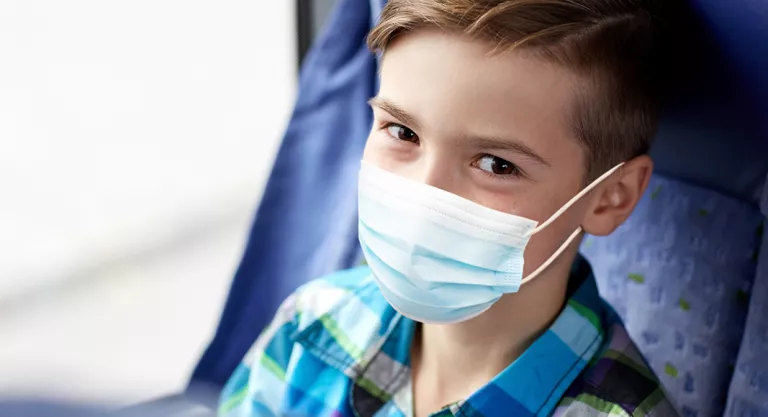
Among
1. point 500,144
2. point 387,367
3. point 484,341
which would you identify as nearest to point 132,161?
point 387,367

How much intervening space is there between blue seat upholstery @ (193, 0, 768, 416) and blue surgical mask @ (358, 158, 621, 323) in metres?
0.18

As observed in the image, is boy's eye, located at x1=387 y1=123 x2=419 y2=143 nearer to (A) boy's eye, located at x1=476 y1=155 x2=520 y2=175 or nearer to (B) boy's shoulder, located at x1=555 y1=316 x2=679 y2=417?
(A) boy's eye, located at x1=476 y1=155 x2=520 y2=175

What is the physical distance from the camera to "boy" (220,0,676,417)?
33.3 inches

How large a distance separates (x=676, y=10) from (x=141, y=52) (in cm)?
120

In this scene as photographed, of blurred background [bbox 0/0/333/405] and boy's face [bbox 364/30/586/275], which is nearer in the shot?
boy's face [bbox 364/30/586/275]

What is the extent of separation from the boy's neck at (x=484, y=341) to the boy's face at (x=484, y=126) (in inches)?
3.3

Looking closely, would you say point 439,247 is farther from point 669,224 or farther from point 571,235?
point 669,224

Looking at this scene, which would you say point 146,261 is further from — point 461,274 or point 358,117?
point 461,274

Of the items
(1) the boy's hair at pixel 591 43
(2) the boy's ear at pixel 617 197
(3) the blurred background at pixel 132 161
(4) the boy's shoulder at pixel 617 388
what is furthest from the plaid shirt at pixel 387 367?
(3) the blurred background at pixel 132 161

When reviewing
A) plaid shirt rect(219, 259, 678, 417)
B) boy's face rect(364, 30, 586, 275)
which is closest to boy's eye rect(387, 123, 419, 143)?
boy's face rect(364, 30, 586, 275)

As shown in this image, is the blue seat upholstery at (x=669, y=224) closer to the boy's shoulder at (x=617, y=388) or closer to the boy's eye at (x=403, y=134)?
the boy's shoulder at (x=617, y=388)

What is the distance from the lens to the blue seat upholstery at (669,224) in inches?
36.3

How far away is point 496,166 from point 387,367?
352mm

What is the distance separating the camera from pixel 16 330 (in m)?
1.68
